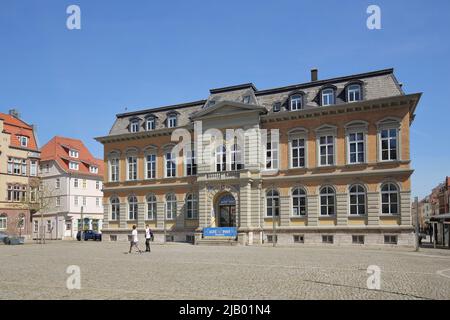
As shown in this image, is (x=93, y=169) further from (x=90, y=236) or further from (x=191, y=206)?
(x=191, y=206)

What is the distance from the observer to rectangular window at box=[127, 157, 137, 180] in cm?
4769

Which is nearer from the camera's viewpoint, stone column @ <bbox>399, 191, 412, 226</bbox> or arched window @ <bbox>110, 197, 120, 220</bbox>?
stone column @ <bbox>399, 191, 412, 226</bbox>

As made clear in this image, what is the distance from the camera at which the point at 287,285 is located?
1315 centimetres

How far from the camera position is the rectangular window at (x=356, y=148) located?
3638 cm

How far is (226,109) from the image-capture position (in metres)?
41.3

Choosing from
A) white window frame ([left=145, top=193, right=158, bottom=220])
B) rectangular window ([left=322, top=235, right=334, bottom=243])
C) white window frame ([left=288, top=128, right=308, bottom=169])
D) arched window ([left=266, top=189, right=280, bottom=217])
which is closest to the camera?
rectangular window ([left=322, top=235, right=334, bottom=243])

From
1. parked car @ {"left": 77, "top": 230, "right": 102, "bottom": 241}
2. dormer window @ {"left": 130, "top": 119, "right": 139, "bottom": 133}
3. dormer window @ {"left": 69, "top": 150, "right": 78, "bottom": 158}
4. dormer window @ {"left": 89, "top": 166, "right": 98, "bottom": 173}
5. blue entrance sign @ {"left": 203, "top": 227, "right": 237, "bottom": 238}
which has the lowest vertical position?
parked car @ {"left": 77, "top": 230, "right": 102, "bottom": 241}

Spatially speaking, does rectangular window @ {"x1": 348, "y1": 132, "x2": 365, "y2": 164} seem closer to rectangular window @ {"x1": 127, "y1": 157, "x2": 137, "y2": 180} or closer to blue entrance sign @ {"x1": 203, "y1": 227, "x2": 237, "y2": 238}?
blue entrance sign @ {"x1": 203, "y1": 227, "x2": 237, "y2": 238}

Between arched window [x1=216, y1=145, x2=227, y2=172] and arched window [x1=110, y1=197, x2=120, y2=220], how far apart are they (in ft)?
43.0

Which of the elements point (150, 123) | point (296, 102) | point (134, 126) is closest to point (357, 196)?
point (296, 102)

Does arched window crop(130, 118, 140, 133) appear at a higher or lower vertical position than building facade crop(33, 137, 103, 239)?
higher

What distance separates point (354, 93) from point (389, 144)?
507cm

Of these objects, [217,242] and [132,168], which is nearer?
[217,242]

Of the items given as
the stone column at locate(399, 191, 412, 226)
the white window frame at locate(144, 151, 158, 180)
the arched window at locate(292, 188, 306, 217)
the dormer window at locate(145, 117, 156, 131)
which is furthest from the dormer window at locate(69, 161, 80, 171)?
the stone column at locate(399, 191, 412, 226)
